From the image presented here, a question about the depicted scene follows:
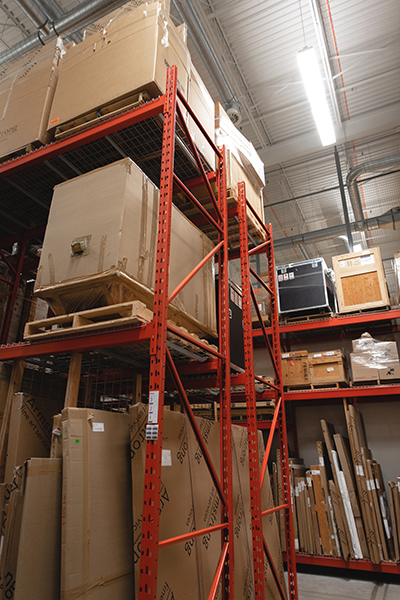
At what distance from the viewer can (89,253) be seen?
3219mm

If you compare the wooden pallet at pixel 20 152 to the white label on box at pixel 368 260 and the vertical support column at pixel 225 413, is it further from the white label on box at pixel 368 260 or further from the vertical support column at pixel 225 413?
the white label on box at pixel 368 260

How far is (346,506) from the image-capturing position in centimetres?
607

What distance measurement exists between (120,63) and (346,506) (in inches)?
265

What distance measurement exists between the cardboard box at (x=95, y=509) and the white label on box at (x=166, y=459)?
1.21 feet

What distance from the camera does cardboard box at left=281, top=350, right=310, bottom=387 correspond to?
718cm

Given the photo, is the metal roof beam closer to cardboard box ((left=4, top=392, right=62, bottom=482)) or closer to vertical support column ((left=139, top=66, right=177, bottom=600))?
vertical support column ((left=139, top=66, right=177, bottom=600))

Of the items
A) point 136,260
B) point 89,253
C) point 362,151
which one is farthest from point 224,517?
point 362,151

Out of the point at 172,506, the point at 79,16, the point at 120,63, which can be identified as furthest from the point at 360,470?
the point at 79,16

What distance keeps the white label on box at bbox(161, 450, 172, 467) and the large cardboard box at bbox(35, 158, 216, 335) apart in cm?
117

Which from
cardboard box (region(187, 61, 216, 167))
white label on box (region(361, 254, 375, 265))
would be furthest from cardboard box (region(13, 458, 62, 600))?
white label on box (region(361, 254, 375, 265))

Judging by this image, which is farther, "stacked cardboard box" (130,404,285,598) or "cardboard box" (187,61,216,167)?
"cardboard box" (187,61,216,167)

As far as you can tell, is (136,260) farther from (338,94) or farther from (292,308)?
(338,94)

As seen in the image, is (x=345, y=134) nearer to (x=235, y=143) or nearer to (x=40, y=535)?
(x=235, y=143)

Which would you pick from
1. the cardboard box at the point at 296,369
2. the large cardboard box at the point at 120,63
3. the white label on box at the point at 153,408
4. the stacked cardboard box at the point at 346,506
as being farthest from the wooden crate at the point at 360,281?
the white label on box at the point at 153,408
